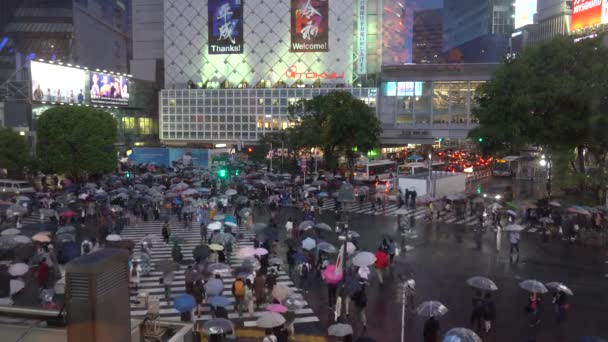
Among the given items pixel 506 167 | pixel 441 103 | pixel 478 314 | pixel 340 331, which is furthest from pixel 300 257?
pixel 441 103

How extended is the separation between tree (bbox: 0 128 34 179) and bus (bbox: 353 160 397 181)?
27.3m

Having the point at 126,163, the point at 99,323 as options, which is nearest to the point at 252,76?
the point at 126,163

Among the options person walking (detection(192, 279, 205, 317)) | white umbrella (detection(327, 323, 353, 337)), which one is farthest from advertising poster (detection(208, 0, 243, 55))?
white umbrella (detection(327, 323, 353, 337))

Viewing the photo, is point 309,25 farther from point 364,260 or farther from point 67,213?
point 364,260

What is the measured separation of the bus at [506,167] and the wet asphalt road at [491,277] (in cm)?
2944

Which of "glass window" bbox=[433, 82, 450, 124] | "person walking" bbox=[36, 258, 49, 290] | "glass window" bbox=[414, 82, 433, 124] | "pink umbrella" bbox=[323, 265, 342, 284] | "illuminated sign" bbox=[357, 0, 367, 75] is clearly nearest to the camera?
"pink umbrella" bbox=[323, 265, 342, 284]

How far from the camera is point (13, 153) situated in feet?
127

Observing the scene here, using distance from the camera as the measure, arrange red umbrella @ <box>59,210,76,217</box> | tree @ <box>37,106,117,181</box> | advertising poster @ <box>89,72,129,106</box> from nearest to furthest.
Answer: red umbrella @ <box>59,210,76,217</box>
tree @ <box>37,106,117,181</box>
advertising poster @ <box>89,72,129,106</box>

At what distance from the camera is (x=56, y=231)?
2070cm

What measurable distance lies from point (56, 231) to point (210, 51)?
59792 mm

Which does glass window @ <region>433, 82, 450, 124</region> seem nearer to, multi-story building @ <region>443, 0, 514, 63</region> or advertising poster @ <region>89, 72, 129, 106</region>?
multi-story building @ <region>443, 0, 514, 63</region>

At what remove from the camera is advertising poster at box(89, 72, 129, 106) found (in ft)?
194

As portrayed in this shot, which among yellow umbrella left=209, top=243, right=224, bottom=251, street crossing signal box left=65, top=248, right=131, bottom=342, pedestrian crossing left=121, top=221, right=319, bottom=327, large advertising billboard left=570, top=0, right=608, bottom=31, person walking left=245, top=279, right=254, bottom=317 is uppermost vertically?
large advertising billboard left=570, top=0, right=608, bottom=31

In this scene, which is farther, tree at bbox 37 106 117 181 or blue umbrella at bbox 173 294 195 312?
tree at bbox 37 106 117 181
